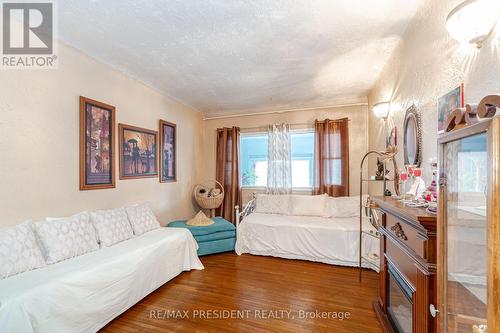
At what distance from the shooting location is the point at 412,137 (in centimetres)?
188

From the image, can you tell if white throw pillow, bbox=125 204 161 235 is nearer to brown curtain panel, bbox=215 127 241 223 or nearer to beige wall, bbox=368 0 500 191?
brown curtain panel, bbox=215 127 241 223

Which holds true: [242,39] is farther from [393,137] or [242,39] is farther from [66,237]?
[66,237]

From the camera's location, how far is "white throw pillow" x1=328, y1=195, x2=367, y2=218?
351 cm

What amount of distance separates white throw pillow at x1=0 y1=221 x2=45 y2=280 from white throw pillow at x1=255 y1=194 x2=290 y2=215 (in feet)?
9.59

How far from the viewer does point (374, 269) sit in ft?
9.44

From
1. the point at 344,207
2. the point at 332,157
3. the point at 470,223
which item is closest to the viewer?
the point at 470,223

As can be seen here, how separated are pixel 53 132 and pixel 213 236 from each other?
90.7 inches

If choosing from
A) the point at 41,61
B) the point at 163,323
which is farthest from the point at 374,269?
the point at 41,61

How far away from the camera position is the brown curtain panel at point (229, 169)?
4.44m

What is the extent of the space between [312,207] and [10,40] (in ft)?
12.9

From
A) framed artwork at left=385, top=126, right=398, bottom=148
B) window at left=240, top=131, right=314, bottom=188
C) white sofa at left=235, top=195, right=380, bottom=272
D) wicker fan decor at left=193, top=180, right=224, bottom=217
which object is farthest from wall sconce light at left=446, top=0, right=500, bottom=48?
wicker fan decor at left=193, top=180, right=224, bottom=217

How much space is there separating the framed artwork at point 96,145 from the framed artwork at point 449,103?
3064 mm

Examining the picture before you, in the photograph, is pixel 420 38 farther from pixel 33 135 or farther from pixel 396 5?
pixel 33 135

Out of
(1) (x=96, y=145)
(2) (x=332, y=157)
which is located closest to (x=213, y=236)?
(1) (x=96, y=145)
